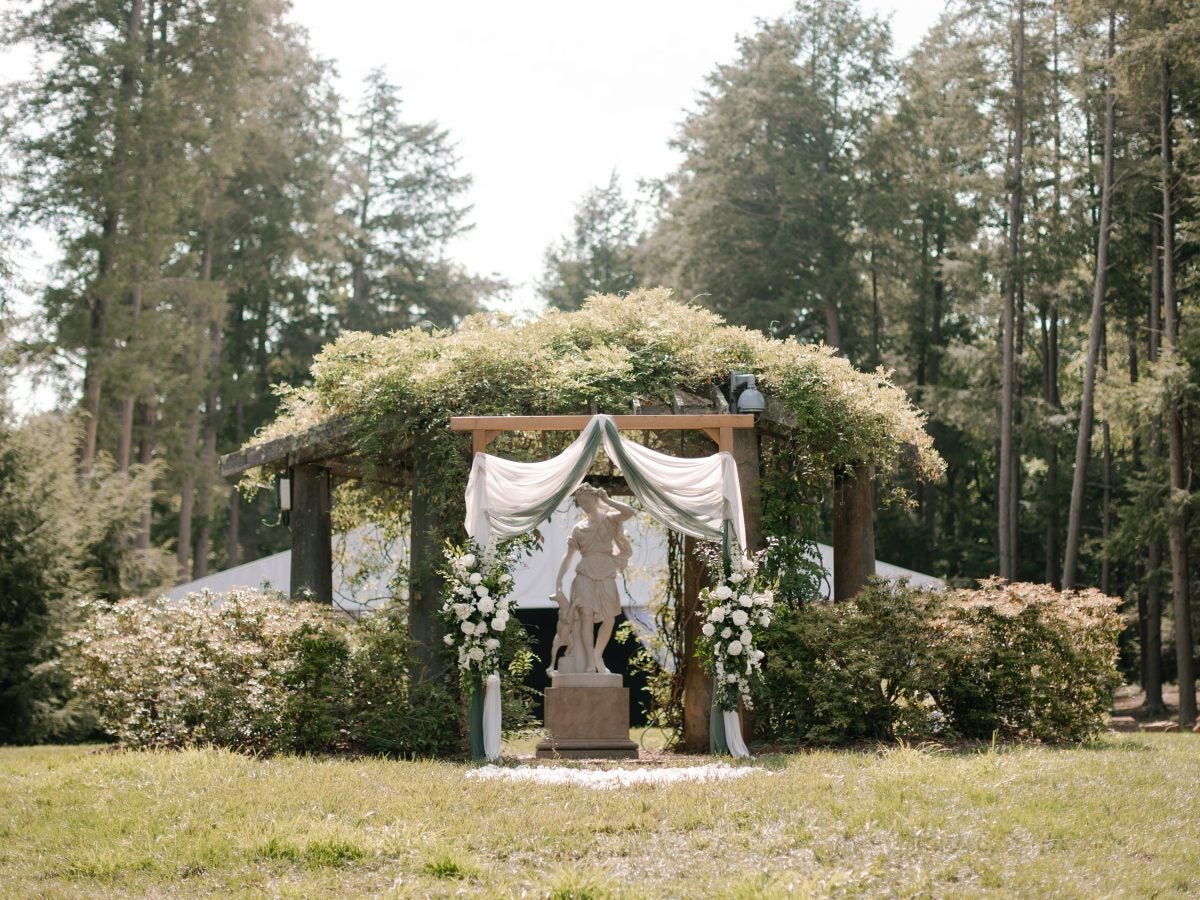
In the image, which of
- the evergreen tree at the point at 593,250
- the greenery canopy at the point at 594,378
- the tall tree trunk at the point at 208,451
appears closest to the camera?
the greenery canopy at the point at 594,378

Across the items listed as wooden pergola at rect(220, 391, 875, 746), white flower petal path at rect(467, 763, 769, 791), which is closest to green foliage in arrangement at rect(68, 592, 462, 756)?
wooden pergola at rect(220, 391, 875, 746)

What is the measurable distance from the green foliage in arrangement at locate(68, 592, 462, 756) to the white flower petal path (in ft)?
5.31

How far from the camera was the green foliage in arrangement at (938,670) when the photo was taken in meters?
10.4

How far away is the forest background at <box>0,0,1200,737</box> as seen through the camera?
2017cm

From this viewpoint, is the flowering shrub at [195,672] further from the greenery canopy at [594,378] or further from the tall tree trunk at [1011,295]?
the tall tree trunk at [1011,295]

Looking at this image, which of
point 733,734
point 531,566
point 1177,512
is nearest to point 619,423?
point 733,734

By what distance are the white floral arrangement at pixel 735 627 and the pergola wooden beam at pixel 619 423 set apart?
1.10m

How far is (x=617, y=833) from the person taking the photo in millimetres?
6730

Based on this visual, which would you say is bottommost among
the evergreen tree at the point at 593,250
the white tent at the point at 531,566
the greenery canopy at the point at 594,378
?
the white tent at the point at 531,566

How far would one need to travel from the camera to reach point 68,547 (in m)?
16.7

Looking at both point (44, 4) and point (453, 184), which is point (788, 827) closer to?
point (44, 4)

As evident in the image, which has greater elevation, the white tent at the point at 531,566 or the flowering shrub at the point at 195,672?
the white tent at the point at 531,566

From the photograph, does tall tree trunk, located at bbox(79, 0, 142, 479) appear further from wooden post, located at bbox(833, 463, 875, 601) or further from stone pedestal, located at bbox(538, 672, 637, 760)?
wooden post, located at bbox(833, 463, 875, 601)

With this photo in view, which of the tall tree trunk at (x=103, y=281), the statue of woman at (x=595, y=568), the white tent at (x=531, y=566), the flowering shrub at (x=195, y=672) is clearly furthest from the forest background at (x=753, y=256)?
the statue of woman at (x=595, y=568)
